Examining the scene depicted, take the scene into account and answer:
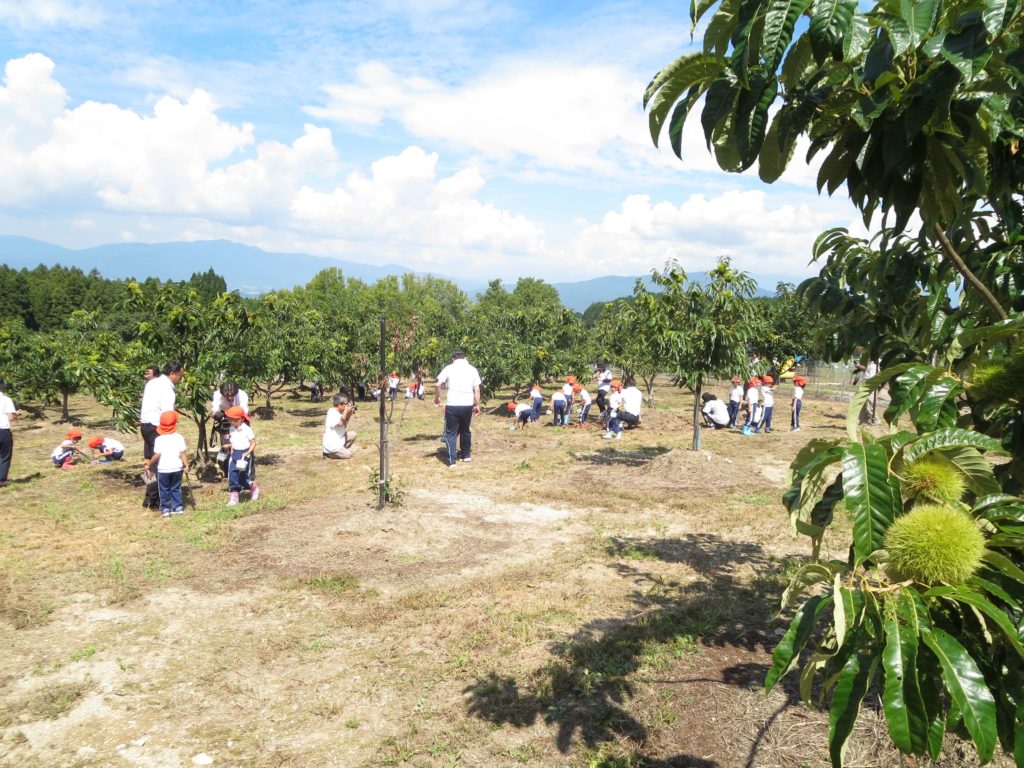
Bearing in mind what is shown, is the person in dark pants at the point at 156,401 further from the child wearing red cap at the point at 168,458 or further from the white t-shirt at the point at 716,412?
the white t-shirt at the point at 716,412

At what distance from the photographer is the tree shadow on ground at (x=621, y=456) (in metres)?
12.2

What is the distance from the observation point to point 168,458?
8.07 m

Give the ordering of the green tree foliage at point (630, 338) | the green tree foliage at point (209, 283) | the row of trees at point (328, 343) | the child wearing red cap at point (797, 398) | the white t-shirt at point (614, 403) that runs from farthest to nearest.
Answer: the green tree foliage at point (209, 283)
the child wearing red cap at point (797, 398)
the white t-shirt at point (614, 403)
the green tree foliage at point (630, 338)
the row of trees at point (328, 343)

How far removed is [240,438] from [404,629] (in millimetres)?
4720

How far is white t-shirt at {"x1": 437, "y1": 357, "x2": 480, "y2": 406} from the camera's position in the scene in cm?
1090

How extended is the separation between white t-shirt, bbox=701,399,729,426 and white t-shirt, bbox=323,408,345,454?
972 centimetres

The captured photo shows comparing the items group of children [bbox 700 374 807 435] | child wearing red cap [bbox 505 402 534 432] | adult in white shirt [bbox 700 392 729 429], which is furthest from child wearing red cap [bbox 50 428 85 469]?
adult in white shirt [bbox 700 392 729 429]

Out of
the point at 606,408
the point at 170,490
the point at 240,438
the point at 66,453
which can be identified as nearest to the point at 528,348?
the point at 606,408

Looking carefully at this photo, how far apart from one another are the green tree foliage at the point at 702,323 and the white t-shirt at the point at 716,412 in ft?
15.5

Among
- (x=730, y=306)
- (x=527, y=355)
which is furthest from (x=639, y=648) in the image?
(x=527, y=355)

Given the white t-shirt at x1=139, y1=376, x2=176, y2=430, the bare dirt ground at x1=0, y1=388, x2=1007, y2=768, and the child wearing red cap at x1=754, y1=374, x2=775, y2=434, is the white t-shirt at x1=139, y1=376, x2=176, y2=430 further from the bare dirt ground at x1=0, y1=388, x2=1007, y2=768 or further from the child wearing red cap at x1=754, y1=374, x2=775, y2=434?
the child wearing red cap at x1=754, y1=374, x2=775, y2=434

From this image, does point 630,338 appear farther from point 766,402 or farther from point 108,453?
point 108,453

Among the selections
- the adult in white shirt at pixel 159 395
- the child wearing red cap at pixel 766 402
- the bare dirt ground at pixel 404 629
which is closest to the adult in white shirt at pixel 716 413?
the child wearing red cap at pixel 766 402

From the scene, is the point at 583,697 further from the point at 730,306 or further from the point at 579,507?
the point at 730,306
